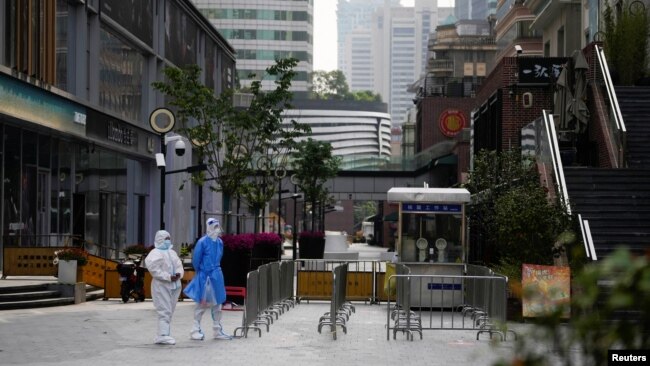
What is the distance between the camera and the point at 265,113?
3628 centimetres

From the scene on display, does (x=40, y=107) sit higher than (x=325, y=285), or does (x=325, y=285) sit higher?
(x=40, y=107)

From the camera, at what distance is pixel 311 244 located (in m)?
58.3

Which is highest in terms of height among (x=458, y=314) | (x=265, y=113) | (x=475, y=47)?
(x=475, y=47)

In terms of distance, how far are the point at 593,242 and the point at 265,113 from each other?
14592 millimetres

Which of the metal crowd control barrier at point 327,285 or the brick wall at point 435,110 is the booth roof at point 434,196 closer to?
the metal crowd control barrier at point 327,285

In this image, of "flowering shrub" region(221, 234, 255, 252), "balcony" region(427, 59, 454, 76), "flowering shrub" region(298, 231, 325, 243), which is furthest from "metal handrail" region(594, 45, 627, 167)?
"balcony" region(427, 59, 454, 76)

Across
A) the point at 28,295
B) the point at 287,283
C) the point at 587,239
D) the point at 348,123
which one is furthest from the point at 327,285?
the point at 348,123

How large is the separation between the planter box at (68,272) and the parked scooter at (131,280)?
1.10 meters

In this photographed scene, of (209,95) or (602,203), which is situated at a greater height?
(209,95)

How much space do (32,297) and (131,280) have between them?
8.93 ft

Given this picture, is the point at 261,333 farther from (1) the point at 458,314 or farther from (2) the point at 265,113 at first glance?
(2) the point at 265,113

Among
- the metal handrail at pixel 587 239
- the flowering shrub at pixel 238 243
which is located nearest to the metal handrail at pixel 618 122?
the metal handrail at pixel 587 239

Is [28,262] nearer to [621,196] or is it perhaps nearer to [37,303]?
[37,303]

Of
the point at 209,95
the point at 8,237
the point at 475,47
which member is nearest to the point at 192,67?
the point at 209,95
